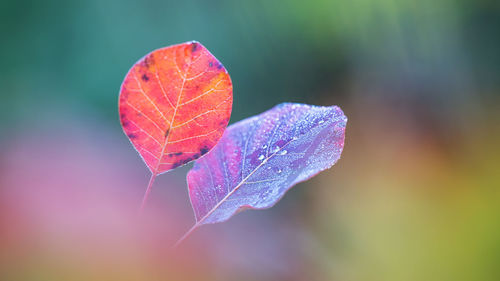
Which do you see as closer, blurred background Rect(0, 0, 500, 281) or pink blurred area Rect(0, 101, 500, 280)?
pink blurred area Rect(0, 101, 500, 280)

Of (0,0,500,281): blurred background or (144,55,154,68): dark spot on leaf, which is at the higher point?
(144,55,154,68): dark spot on leaf

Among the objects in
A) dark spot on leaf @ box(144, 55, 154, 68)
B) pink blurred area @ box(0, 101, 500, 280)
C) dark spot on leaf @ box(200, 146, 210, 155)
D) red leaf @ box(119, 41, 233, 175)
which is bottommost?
pink blurred area @ box(0, 101, 500, 280)

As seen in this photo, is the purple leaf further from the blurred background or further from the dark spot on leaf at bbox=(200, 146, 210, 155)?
the blurred background

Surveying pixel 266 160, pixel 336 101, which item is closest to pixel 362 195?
pixel 336 101

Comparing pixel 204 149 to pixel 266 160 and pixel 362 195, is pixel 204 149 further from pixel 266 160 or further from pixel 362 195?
pixel 362 195

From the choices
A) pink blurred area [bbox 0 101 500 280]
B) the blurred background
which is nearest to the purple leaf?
pink blurred area [bbox 0 101 500 280]

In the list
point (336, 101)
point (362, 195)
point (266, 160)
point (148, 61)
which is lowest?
point (362, 195)
